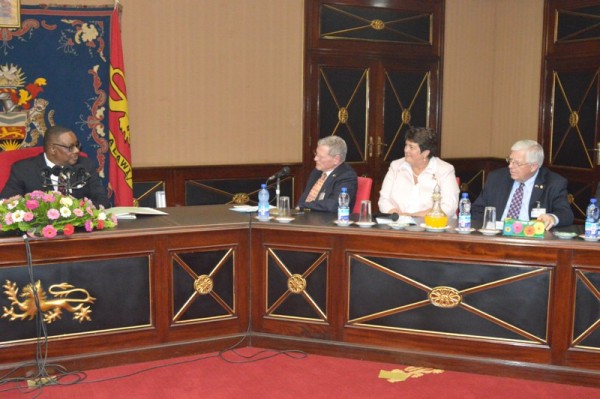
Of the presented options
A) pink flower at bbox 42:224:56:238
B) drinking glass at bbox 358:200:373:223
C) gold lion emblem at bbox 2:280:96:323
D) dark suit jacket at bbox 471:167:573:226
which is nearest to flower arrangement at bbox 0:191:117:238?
pink flower at bbox 42:224:56:238

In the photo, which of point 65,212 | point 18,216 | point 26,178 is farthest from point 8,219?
point 26,178

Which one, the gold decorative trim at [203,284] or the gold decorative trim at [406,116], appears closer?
the gold decorative trim at [203,284]

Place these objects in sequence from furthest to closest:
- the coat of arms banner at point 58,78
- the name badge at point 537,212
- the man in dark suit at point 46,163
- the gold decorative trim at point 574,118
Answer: the gold decorative trim at point 574,118 → the coat of arms banner at point 58,78 → the man in dark suit at point 46,163 → the name badge at point 537,212

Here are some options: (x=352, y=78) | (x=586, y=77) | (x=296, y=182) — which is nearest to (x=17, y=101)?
(x=296, y=182)

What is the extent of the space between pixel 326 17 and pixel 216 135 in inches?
64.0

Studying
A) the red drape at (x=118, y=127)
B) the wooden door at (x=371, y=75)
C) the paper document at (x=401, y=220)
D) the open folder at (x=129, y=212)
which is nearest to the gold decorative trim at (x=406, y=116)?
the wooden door at (x=371, y=75)

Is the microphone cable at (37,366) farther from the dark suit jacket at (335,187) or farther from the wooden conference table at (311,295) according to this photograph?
the dark suit jacket at (335,187)

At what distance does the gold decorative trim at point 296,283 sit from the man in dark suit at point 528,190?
1107 mm

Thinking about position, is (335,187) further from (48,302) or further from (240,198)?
(240,198)

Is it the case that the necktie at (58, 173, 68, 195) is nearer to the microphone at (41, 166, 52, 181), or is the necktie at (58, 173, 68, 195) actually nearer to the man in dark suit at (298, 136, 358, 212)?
the microphone at (41, 166, 52, 181)

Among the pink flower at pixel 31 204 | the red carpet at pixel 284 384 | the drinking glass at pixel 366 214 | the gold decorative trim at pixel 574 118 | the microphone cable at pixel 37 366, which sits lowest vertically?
the red carpet at pixel 284 384

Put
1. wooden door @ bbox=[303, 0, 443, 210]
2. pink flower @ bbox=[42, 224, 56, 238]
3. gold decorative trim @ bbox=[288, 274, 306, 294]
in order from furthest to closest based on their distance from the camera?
wooden door @ bbox=[303, 0, 443, 210]
gold decorative trim @ bbox=[288, 274, 306, 294]
pink flower @ bbox=[42, 224, 56, 238]

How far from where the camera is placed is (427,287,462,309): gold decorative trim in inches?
154

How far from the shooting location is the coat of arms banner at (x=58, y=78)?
6156mm
